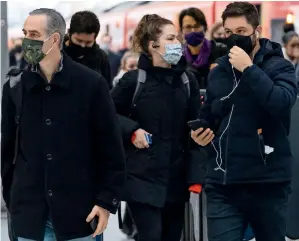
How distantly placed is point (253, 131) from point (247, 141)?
0.06 m

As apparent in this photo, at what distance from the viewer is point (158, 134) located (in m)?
4.71

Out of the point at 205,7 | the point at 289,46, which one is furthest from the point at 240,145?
the point at 205,7

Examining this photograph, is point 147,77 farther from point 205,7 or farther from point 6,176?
point 205,7

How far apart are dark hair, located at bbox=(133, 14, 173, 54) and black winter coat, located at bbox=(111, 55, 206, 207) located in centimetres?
14

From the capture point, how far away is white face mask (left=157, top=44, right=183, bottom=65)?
189 inches

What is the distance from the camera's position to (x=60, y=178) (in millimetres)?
3420

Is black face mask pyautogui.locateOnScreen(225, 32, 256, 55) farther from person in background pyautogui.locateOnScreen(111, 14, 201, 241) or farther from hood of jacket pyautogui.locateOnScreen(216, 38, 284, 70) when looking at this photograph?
person in background pyautogui.locateOnScreen(111, 14, 201, 241)

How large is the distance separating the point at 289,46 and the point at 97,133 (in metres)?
6.30

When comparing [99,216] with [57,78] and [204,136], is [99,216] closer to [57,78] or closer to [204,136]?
[57,78]

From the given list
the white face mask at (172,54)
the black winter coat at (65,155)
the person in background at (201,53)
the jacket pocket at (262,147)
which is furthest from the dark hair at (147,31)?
the black winter coat at (65,155)

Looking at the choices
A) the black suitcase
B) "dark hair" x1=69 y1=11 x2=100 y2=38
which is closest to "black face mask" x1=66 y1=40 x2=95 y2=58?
"dark hair" x1=69 y1=11 x2=100 y2=38

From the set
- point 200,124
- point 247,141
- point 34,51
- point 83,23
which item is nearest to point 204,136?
point 200,124

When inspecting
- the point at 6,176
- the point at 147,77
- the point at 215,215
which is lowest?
the point at 215,215

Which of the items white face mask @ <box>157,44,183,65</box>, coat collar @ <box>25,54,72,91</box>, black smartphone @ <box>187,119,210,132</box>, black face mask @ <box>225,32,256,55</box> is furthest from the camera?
white face mask @ <box>157,44,183,65</box>
